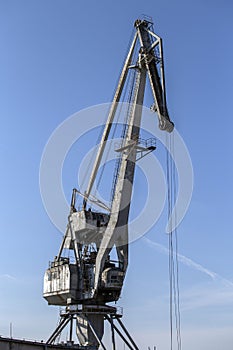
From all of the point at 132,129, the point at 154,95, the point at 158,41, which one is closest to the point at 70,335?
the point at 132,129

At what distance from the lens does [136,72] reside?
149 ft

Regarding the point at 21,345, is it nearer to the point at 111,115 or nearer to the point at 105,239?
the point at 105,239

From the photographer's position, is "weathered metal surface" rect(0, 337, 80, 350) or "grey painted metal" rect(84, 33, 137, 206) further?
"grey painted metal" rect(84, 33, 137, 206)

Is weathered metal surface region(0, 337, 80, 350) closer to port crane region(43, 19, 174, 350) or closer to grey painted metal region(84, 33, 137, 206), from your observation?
port crane region(43, 19, 174, 350)

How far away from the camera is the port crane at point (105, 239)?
141 feet

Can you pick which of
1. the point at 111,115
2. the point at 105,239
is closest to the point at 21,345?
the point at 105,239

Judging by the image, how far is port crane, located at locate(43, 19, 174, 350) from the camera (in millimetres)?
42875

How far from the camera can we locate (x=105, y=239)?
43.1 m

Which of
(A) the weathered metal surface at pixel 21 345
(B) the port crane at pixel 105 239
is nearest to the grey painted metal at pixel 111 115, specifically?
(B) the port crane at pixel 105 239

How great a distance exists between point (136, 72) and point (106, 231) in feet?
45.4

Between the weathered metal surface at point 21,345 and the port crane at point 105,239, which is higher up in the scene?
the port crane at point 105,239

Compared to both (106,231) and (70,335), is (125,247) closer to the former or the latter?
(106,231)

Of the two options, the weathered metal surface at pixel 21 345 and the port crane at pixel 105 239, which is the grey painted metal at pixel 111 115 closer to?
the port crane at pixel 105 239

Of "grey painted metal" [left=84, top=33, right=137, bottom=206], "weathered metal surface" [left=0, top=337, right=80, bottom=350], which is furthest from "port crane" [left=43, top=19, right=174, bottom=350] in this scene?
"weathered metal surface" [left=0, top=337, right=80, bottom=350]
